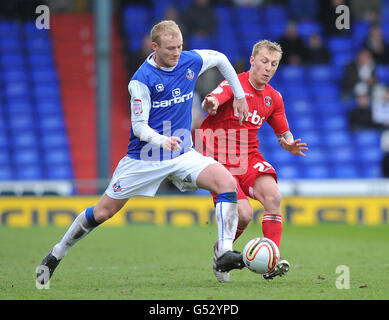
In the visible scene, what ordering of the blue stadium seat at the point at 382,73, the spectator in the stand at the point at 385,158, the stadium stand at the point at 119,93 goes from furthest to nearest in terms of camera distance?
the blue stadium seat at the point at 382,73 < the stadium stand at the point at 119,93 < the spectator in the stand at the point at 385,158

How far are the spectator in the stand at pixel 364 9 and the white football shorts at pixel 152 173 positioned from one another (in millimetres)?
13715

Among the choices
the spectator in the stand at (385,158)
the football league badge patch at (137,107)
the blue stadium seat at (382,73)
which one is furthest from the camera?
the blue stadium seat at (382,73)

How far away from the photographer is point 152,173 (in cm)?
641

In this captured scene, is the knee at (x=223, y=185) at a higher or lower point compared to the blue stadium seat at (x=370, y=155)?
higher

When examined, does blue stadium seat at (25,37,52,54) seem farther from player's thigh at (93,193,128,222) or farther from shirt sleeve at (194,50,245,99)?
player's thigh at (93,193,128,222)

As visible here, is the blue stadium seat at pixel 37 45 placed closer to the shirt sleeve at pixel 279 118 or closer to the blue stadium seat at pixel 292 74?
the blue stadium seat at pixel 292 74

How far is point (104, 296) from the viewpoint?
18.6 feet

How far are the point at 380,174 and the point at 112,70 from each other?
254 inches

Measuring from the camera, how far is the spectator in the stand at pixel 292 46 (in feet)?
55.6

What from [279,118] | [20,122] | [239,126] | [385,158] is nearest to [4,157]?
[20,122]

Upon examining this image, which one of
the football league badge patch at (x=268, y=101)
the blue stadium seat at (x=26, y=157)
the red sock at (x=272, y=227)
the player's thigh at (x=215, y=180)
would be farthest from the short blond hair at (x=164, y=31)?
the blue stadium seat at (x=26, y=157)

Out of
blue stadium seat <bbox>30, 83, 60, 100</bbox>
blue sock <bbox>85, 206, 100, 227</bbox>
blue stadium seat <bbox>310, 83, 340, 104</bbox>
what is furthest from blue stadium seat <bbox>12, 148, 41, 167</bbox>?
blue sock <bbox>85, 206, 100, 227</bbox>

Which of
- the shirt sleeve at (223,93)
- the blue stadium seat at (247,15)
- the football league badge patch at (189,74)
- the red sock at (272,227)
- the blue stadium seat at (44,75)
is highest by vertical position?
the blue stadium seat at (247,15)
